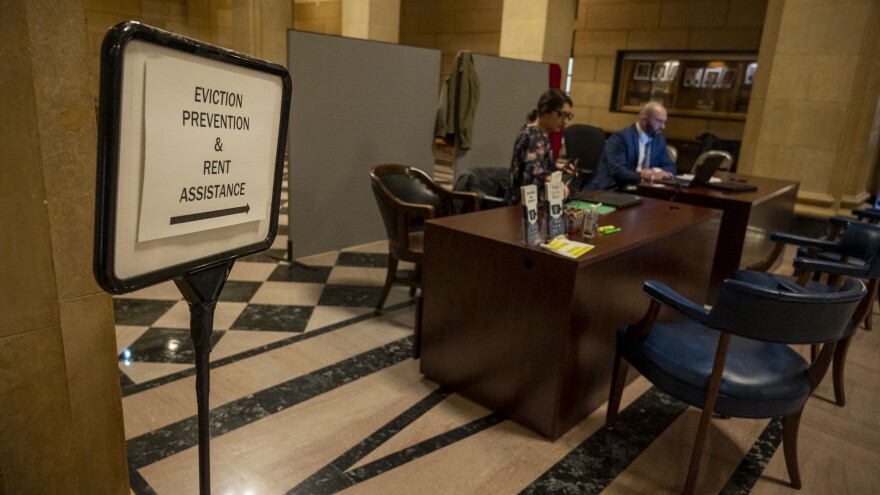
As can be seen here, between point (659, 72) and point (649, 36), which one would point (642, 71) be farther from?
point (649, 36)

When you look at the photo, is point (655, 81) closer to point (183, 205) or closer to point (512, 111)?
point (512, 111)

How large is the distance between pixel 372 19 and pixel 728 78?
5.03m

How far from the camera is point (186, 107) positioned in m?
0.69

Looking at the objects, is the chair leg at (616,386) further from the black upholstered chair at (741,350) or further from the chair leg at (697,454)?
the chair leg at (697,454)

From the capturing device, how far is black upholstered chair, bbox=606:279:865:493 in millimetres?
1629

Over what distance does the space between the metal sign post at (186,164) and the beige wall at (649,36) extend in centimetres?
845

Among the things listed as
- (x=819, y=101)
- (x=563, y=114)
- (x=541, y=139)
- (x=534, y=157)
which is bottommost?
(x=534, y=157)

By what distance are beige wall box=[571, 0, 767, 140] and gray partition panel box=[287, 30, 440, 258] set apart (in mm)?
5001

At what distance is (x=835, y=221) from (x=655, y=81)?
5.51 meters

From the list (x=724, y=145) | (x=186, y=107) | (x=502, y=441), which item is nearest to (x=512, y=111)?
(x=724, y=145)

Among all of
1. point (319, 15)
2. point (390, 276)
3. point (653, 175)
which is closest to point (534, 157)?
point (390, 276)

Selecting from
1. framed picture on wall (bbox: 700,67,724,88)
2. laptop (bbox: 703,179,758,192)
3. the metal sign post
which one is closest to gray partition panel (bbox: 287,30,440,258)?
laptop (bbox: 703,179,758,192)

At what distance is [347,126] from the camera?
4270mm

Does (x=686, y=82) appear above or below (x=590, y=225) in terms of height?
above
